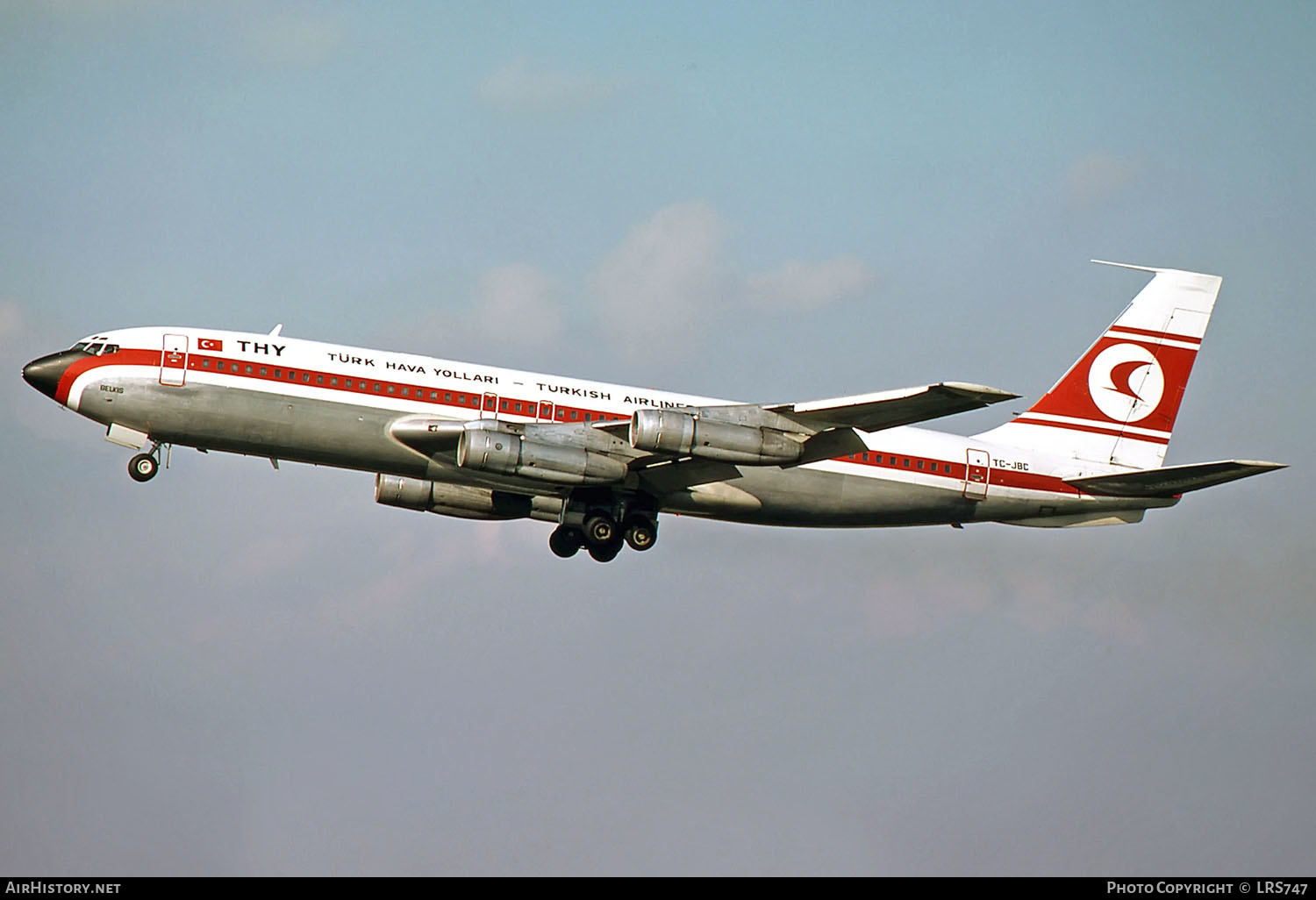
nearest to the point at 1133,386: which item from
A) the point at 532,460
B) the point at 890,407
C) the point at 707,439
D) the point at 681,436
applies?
the point at 890,407

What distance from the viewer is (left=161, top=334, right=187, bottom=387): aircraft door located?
44.7 metres

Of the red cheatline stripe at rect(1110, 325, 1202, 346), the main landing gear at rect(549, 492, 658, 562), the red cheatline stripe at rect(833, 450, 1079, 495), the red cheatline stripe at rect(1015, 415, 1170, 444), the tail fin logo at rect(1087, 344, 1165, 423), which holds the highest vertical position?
the red cheatline stripe at rect(1110, 325, 1202, 346)

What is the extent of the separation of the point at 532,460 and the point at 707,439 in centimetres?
477

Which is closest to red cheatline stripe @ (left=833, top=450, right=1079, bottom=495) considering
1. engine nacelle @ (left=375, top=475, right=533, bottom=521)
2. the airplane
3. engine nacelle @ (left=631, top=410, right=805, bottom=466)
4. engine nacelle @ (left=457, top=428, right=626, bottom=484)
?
the airplane

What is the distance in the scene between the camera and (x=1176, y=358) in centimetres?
5531

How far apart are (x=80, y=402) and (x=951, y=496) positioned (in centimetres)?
2536

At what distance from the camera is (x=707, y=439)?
44312 mm

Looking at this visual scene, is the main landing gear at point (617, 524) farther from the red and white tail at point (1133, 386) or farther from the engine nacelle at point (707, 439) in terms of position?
the red and white tail at point (1133, 386)

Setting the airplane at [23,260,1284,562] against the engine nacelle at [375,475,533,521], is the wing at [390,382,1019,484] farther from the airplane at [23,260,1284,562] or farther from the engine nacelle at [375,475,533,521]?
the engine nacelle at [375,475,533,521]

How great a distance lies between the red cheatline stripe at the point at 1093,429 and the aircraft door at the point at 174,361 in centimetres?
2590

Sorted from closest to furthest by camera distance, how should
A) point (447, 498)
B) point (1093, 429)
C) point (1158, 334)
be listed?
1. point (447, 498)
2. point (1093, 429)
3. point (1158, 334)

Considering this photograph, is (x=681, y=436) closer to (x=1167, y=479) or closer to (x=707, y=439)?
(x=707, y=439)

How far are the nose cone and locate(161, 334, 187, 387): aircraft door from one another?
7.57 ft
